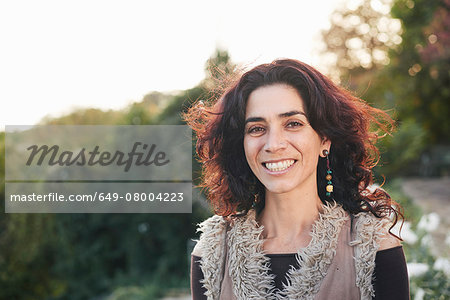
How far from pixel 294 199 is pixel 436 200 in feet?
23.9

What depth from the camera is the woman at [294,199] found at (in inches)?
60.9

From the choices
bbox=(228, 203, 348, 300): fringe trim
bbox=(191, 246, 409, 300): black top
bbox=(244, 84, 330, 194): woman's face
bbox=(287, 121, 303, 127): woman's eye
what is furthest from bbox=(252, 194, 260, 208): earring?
bbox=(191, 246, 409, 300): black top

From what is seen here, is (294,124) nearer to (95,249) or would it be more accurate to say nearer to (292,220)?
(292,220)

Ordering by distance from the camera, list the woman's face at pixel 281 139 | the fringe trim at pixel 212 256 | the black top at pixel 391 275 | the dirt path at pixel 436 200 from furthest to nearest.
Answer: the dirt path at pixel 436 200 → the fringe trim at pixel 212 256 → the woman's face at pixel 281 139 → the black top at pixel 391 275

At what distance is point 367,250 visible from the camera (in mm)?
1506

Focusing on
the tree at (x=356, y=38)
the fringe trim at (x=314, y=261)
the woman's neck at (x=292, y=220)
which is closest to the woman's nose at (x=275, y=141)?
the woman's neck at (x=292, y=220)

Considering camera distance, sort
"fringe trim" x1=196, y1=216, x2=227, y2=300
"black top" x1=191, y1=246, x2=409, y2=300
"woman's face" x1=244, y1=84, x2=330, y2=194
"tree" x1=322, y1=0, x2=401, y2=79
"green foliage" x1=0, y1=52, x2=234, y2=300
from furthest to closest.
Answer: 1. "tree" x1=322, y1=0, x2=401, y2=79
2. "green foliage" x1=0, y1=52, x2=234, y2=300
3. "fringe trim" x1=196, y1=216, x2=227, y2=300
4. "woman's face" x1=244, y1=84, x2=330, y2=194
5. "black top" x1=191, y1=246, x2=409, y2=300

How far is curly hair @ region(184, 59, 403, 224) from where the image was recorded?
161 centimetres

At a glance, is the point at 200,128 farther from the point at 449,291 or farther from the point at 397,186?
the point at 397,186

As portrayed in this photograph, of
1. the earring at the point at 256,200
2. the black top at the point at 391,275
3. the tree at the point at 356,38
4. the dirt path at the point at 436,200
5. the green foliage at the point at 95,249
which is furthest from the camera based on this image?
the tree at the point at 356,38

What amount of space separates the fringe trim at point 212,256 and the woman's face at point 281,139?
0.30 metres

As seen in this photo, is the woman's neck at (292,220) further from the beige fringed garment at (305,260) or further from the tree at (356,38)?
the tree at (356,38)

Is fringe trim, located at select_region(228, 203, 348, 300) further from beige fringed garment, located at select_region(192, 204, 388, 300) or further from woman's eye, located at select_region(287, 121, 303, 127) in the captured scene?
woman's eye, located at select_region(287, 121, 303, 127)

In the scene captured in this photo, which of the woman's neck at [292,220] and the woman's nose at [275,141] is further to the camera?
the woman's neck at [292,220]
